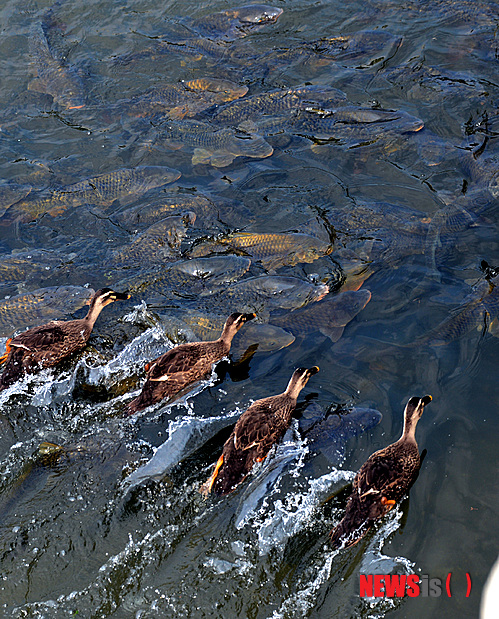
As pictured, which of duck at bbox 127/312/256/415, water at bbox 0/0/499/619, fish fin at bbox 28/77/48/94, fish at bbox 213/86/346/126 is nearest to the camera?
water at bbox 0/0/499/619

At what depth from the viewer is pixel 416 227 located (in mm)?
6859

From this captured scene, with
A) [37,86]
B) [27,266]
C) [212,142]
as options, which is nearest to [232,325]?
[27,266]

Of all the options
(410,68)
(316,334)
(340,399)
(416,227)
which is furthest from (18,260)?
(410,68)

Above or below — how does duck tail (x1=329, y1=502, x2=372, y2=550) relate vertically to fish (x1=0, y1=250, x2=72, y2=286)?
below

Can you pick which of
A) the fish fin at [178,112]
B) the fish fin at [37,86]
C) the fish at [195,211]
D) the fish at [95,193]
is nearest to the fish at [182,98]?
the fish fin at [178,112]

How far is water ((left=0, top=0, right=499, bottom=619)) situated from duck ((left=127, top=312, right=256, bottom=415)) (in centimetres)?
14

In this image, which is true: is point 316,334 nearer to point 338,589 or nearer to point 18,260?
point 338,589

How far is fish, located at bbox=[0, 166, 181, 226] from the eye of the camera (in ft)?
25.6

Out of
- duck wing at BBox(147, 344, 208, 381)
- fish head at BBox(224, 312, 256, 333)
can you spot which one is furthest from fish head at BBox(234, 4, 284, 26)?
duck wing at BBox(147, 344, 208, 381)

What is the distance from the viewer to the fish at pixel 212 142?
8344mm

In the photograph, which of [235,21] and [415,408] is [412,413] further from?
[235,21]

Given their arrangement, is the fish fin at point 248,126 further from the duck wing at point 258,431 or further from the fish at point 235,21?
the duck wing at point 258,431

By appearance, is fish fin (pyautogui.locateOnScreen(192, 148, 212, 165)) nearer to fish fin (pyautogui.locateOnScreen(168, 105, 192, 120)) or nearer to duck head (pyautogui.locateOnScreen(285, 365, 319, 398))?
fish fin (pyautogui.locateOnScreen(168, 105, 192, 120))

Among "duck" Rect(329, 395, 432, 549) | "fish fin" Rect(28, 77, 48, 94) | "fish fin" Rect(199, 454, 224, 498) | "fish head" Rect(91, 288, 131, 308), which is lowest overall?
"duck" Rect(329, 395, 432, 549)
